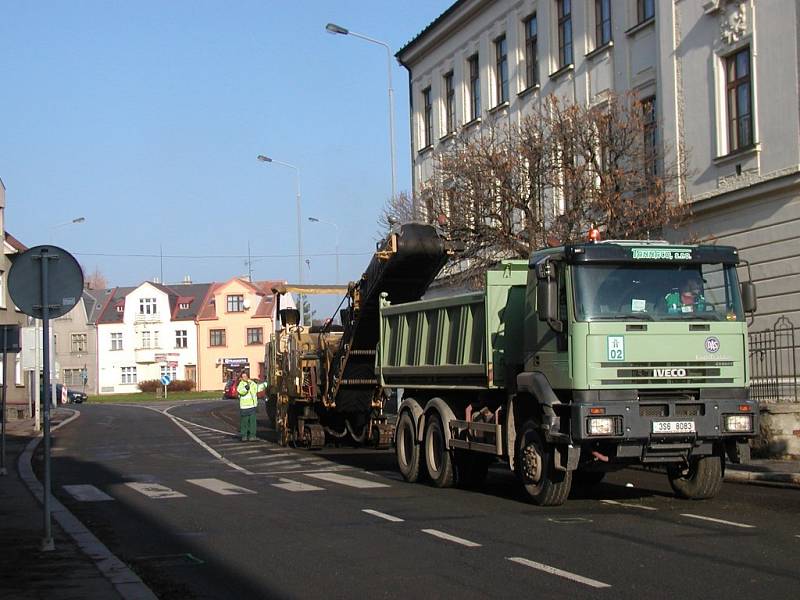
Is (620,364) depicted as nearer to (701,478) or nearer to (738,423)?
(738,423)

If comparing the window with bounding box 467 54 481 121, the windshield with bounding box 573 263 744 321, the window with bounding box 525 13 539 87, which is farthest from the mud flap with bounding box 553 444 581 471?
the window with bounding box 467 54 481 121

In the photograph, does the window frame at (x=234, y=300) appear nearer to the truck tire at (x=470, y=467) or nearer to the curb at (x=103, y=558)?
the curb at (x=103, y=558)

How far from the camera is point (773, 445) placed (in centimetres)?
1852

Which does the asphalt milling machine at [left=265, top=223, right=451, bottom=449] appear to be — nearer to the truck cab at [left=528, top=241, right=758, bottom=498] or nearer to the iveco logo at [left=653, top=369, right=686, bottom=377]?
the truck cab at [left=528, top=241, right=758, bottom=498]

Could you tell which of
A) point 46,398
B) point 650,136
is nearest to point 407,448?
point 46,398

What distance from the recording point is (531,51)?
33.5 meters

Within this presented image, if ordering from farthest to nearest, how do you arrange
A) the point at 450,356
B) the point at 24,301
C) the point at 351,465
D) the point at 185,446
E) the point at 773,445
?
the point at 185,446 < the point at 351,465 < the point at 773,445 < the point at 450,356 < the point at 24,301

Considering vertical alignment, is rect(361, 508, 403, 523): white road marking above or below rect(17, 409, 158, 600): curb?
below

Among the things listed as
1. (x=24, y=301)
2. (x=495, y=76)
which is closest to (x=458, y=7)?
(x=495, y=76)

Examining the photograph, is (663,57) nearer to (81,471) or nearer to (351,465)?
(351,465)

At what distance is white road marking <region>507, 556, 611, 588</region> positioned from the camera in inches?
324

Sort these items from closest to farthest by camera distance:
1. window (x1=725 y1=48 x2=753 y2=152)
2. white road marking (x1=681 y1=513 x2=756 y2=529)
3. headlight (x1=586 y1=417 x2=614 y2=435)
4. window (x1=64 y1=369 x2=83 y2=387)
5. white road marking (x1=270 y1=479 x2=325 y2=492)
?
1. white road marking (x1=681 y1=513 x2=756 y2=529)
2. headlight (x1=586 y1=417 x2=614 y2=435)
3. white road marking (x1=270 y1=479 x2=325 y2=492)
4. window (x1=725 y1=48 x2=753 y2=152)
5. window (x1=64 y1=369 x2=83 y2=387)

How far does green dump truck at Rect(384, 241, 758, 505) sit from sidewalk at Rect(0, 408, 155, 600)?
5114 millimetres

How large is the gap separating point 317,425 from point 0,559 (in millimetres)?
15005
